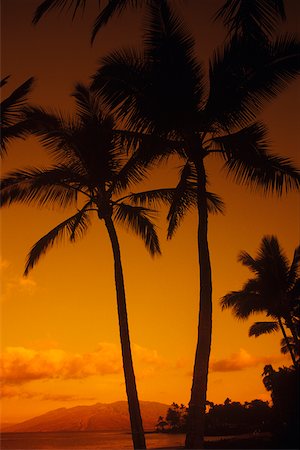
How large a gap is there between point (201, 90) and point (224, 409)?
61.3 metres

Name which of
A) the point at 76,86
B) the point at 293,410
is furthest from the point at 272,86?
the point at 293,410

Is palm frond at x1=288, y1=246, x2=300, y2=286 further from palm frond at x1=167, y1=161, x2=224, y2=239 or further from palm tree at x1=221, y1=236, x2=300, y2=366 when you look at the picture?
palm frond at x1=167, y1=161, x2=224, y2=239

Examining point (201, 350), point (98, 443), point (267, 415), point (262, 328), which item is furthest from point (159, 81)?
point (98, 443)

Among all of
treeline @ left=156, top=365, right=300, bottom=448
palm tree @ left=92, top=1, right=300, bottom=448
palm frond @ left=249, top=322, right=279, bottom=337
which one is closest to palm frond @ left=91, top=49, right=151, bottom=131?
palm tree @ left=92, top=1, right=300, bottom=448

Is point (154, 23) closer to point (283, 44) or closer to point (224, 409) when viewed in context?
point (283, 44)

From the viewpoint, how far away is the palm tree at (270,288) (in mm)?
22703

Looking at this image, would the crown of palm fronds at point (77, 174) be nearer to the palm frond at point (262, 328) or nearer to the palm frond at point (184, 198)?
the palm frond at point (184, 198)

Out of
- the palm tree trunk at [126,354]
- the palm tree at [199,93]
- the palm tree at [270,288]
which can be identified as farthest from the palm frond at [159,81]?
the palm tree at [270,288]

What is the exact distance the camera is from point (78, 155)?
12.8 m

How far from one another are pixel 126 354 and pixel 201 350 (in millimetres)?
3223

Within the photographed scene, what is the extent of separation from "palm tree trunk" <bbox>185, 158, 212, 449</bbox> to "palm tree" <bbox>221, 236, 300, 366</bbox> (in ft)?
44.4

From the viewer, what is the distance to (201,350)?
8.87m

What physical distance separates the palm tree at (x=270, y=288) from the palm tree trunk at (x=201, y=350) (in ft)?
44.4

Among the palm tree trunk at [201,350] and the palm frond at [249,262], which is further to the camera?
the palm frond at [249,262]
